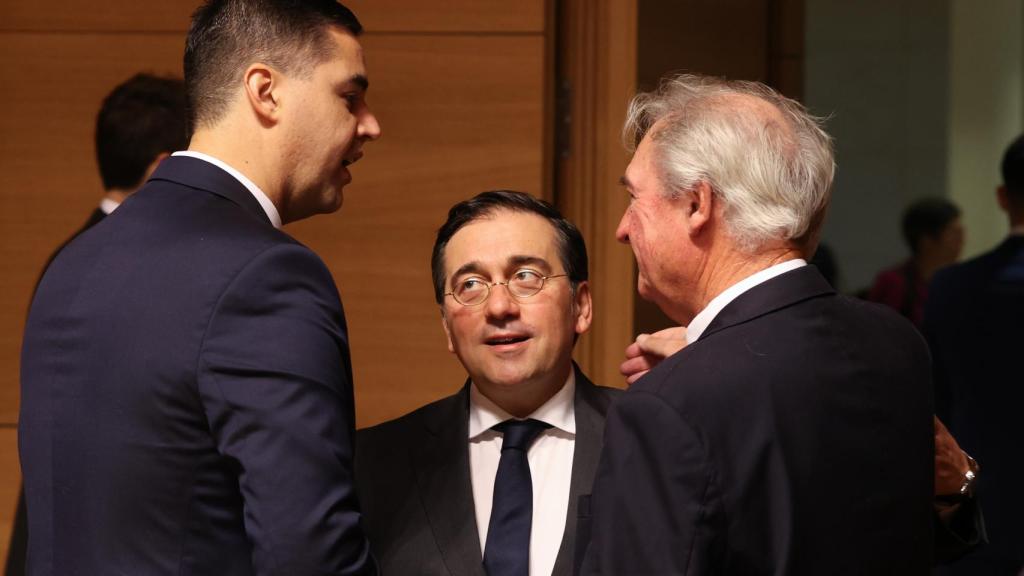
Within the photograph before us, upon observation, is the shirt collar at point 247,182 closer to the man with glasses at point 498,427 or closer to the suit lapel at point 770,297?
the man with glasses at point 498,427

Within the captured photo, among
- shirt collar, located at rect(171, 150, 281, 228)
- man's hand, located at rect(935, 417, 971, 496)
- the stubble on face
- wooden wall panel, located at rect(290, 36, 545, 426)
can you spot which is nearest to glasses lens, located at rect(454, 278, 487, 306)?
the stubble on face

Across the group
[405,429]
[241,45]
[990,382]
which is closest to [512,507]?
[405,429]

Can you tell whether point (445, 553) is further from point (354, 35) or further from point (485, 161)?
point (485, 161)

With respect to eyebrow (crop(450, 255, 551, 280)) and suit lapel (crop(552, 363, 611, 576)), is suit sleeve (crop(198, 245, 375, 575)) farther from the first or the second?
eyebrow (crop(450, 255, 551, 280))

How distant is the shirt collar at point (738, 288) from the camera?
1.82m

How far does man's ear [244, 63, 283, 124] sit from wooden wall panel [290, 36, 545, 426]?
57.4 inches

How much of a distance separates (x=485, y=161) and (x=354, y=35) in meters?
1.35

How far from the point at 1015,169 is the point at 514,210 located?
2110 mm

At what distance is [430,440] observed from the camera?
2410 millimetres

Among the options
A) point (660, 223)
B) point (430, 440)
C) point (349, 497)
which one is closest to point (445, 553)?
point (430, 440)

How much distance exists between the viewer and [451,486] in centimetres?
233

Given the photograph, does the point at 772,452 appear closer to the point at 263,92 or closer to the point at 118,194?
the point at 263,92

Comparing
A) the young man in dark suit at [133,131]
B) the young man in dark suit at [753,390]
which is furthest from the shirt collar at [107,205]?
the young man in dark suit at [753,390]

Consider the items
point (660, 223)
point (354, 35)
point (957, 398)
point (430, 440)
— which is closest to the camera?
point (660, 223)
